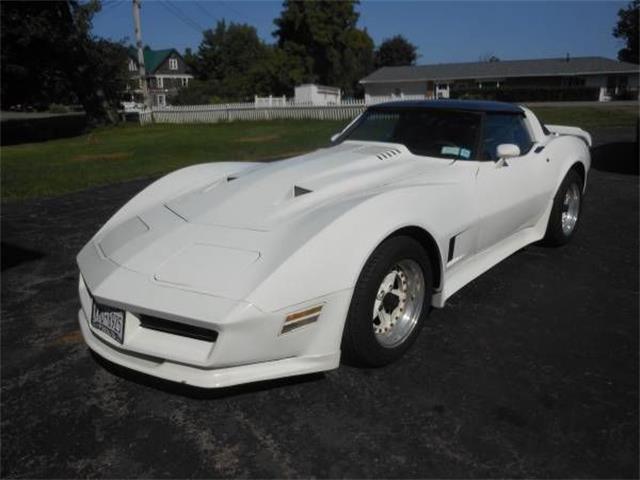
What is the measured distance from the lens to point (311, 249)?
7.85 ft

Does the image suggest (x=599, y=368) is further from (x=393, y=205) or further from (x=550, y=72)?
(x=550, y=72)

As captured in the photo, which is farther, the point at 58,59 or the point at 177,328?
the point at 58,59

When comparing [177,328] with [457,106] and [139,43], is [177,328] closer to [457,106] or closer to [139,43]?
[457,106]

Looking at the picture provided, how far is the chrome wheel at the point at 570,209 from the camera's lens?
4875 mm

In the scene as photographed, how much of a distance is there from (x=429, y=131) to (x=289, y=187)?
135cm

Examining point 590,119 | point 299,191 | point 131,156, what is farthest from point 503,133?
point 590,119

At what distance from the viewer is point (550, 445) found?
7.23 feet

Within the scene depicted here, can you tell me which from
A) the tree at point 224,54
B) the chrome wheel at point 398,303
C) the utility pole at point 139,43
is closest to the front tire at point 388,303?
the chrome wheel at point 398,303

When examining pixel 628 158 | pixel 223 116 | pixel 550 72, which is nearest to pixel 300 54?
pixel 550 72

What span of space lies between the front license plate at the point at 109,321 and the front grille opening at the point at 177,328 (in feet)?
0.35

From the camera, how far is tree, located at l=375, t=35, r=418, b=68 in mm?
82688

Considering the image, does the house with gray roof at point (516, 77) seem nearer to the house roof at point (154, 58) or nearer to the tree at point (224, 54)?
the tree at point (224, 54)

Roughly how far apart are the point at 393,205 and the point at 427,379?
898mm

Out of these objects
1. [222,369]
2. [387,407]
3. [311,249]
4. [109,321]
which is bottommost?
[387,407]
